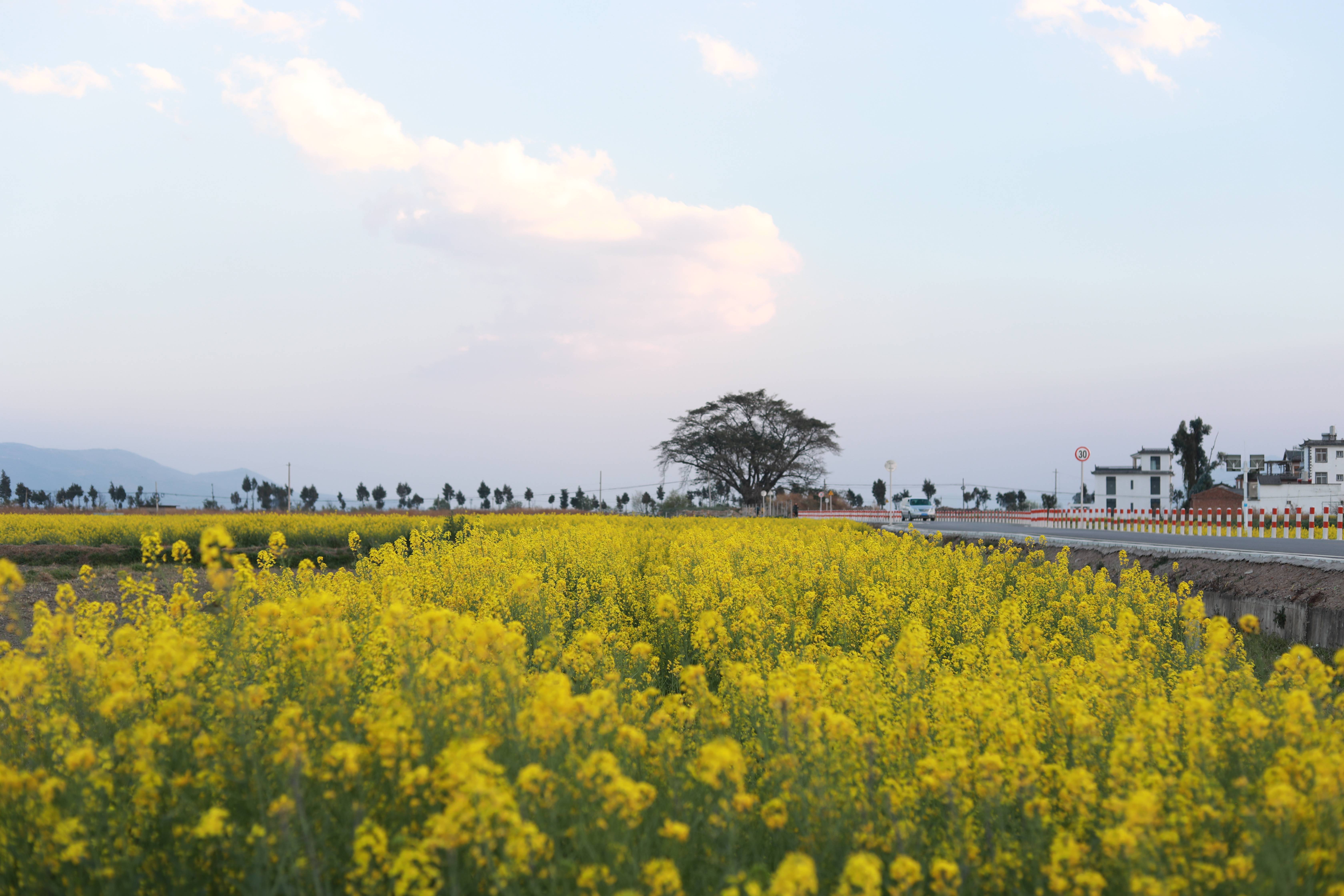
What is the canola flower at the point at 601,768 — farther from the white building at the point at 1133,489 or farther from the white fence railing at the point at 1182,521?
the white building at the point at 1133,489

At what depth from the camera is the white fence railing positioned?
60.4 feet

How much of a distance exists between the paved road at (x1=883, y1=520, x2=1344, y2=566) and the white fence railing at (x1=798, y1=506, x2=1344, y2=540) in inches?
25.3

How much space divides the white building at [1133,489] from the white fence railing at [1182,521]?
2048 cm

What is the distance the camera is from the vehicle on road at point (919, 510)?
143 feet

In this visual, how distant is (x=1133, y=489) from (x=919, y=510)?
27.5 m

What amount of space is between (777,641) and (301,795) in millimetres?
3920

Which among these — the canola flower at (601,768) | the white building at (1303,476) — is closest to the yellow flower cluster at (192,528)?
the canola flower at (601,768)

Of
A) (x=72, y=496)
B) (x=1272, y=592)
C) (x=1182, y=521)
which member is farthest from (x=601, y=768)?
(x=72, y=496)

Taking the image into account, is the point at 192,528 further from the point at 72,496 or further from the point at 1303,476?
the point at 1303,476

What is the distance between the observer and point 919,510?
148ft

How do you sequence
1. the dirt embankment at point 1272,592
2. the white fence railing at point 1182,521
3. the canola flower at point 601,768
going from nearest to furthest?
the canola flower at point 601,768 < the dirt embankment at point 1272,592 < the white fence railing at point 1182,521

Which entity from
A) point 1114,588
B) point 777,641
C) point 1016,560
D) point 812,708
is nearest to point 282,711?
point 812,708

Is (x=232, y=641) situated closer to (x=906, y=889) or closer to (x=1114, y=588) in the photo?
(x=906, y=889)

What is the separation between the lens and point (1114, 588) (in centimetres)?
873
